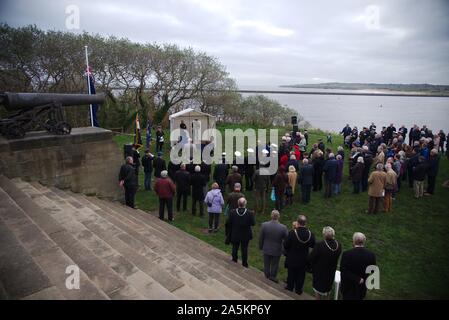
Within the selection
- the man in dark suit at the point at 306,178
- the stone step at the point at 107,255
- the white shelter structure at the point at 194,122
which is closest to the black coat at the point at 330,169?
the man in dark suit at the point at 306,178

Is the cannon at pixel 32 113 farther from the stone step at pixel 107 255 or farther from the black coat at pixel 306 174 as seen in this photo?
the black coat at pixel 306 174

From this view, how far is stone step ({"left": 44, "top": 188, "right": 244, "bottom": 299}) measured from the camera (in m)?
4.60

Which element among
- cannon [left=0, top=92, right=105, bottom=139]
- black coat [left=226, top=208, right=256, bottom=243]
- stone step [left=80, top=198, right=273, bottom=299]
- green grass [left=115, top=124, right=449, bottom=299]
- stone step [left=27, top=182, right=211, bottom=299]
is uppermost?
cannon [left=0, top=92, right=105, bottom=139]

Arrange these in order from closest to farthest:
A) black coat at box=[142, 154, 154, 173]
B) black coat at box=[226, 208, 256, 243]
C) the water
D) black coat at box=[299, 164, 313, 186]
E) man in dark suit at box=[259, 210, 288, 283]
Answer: man in dark suit at box=[259, 210, 288, 283]
black coat at box=[226, 208, 256, 243]
black coat at box=[299, 164, 313, 186]
black coat at box=[142, 154, 154, 173]
the water

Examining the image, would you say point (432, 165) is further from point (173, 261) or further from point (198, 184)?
point (173, 261)

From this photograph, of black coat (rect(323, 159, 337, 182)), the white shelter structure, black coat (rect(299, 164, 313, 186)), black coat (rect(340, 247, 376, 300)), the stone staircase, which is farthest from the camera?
the white shelter structure

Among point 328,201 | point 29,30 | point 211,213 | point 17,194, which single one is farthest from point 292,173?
point 29,30

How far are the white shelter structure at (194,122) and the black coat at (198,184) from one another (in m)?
6.62

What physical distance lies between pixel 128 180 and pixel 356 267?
Answer: 6.60 meters

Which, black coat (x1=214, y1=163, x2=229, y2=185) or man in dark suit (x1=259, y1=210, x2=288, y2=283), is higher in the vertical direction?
black coat (x1=214, y1=163, x2=229, y2=185)

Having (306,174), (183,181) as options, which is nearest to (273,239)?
(183,181)

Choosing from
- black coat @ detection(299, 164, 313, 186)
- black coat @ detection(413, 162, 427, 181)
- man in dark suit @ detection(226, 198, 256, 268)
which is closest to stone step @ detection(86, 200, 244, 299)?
man in dark suit @ detection(226, 198, 256, 268)

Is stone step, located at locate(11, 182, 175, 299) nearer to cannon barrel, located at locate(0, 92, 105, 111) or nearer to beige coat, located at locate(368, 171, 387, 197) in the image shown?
cannon barrel, located at locate(0, 92, 105, 111)
